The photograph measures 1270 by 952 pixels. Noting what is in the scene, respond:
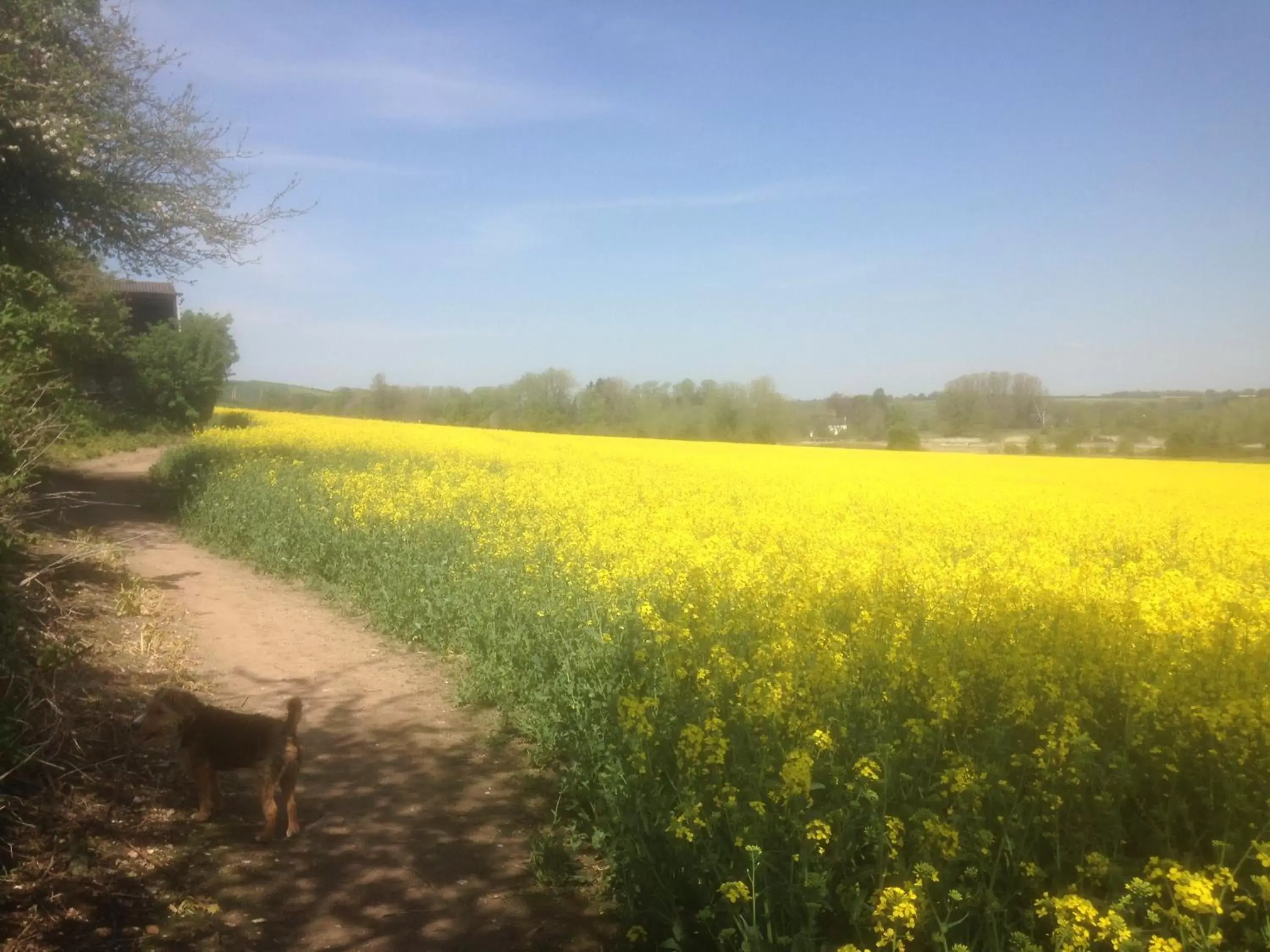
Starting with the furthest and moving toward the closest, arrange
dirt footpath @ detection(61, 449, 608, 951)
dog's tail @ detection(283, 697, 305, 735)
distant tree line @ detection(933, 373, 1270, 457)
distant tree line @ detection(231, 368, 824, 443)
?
distant tree line @ detection(231, 368, 824, 443) → distant tree line @ detection(933, 373, 1270, 457) → dog's tail @ detection(283, 697, 305, 735) → dirt footpath @ detection(61, 449, 608, 951)

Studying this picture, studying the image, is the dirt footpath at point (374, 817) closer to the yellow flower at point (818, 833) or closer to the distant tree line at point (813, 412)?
the yellow flower at point (818, 833)

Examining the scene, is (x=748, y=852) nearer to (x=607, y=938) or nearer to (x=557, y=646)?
(x=607, y=938)

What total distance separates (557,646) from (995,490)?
1339 cm

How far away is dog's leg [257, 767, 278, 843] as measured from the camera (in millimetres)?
4301

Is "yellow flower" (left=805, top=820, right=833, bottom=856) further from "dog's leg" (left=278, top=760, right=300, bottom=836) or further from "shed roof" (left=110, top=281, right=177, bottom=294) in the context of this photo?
"shed roof" (left=110, top=281, right=177, bottom=294)

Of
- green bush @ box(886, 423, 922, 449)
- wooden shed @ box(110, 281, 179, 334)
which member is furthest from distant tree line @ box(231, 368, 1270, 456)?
wooden shed @ box(110, 281, 179, 334)

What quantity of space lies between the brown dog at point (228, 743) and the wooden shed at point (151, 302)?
33627 mm

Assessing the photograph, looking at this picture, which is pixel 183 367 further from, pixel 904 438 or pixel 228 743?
pixel 228 743

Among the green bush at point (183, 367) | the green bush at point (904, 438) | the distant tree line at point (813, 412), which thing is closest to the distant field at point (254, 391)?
the distant tree line at point (813, 412)

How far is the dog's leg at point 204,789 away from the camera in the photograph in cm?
442

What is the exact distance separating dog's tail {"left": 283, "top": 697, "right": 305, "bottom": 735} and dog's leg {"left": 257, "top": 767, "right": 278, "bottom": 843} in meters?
0.20

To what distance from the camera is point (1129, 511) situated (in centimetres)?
1349

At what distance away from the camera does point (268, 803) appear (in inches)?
170

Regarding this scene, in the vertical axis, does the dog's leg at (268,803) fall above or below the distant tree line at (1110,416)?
below
